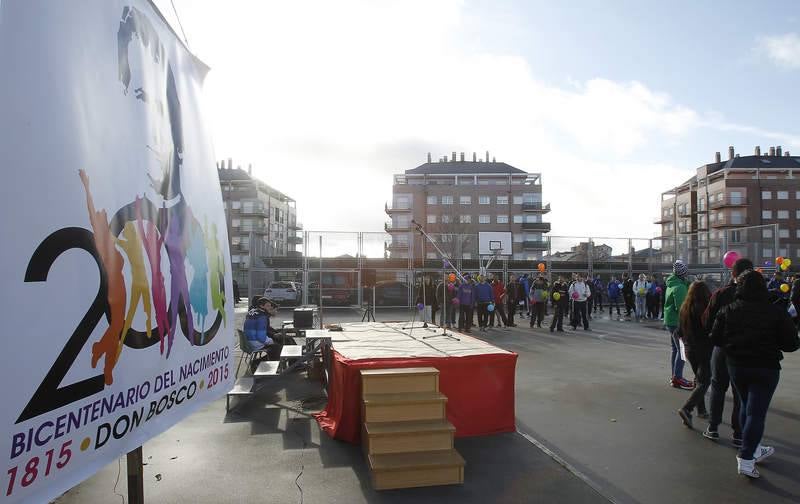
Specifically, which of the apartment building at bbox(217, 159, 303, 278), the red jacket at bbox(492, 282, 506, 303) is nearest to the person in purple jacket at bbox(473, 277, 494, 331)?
the red jacket at bbox(492, 282, 506, 303)

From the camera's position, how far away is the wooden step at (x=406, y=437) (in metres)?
4.69

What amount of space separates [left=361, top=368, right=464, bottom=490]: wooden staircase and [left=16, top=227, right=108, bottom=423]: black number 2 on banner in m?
3.50

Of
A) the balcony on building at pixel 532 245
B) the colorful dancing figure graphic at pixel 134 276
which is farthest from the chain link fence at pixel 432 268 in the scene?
the balcony on building at pixel 532 245

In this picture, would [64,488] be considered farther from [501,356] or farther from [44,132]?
[501,356]

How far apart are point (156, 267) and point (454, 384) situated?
4.54 meters

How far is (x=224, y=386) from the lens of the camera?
8.45ft

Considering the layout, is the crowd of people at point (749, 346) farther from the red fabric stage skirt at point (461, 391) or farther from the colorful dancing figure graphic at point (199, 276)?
the colorful dancing figure graphic at point (199, 276)

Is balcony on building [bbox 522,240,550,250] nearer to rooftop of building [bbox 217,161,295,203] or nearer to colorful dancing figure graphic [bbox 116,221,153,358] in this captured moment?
rooftop of building [bbox 217,161,295,203]

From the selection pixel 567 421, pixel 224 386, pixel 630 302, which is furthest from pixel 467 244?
pixel 224 386

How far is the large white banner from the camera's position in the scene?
3.82 feet

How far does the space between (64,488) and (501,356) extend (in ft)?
16.8

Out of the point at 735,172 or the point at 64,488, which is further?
the point at 735,172

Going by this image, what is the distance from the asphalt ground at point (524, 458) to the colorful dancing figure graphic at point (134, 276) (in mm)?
3136

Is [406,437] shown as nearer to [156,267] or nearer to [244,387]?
[244,387]
